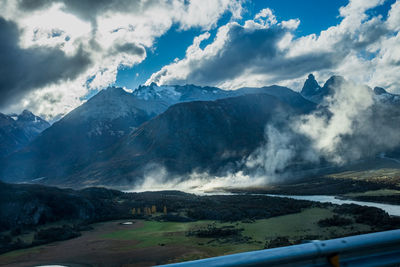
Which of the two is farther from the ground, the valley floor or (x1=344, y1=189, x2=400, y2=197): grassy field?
the valley floor

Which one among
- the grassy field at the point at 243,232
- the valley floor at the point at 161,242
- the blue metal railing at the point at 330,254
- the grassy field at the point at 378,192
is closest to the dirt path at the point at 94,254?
the valley floor at the point at 161,242

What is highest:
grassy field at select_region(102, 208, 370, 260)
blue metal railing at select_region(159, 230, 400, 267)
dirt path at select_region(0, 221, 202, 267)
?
blue metal railing at select_region(159, 230, 400, 267)

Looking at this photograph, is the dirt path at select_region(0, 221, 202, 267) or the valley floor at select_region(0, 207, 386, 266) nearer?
the dirt path at select_region(0, 221, 202, 267)

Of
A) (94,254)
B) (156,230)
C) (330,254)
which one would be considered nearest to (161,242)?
(94,254)

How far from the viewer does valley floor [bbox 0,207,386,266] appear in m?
32.0

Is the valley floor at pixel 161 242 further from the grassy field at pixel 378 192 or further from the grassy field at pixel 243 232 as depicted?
the grassy field at pixel 378 192

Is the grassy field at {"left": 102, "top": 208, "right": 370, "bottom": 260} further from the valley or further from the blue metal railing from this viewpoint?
the blue metal railing

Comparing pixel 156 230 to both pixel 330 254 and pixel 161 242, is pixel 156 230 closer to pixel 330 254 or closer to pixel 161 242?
pixel 161 242

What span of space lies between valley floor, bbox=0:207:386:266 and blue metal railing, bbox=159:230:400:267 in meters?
27.4

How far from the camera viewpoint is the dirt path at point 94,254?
30.8 m

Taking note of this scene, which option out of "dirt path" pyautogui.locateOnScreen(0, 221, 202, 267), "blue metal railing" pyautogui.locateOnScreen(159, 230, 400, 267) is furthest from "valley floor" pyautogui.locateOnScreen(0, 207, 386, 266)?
"blue metal railing" pyautogui.locateOnScreen(159, 230, 400, 267)

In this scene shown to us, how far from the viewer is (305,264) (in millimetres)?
3939

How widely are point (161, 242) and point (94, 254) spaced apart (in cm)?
815

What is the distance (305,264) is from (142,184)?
171498mm
